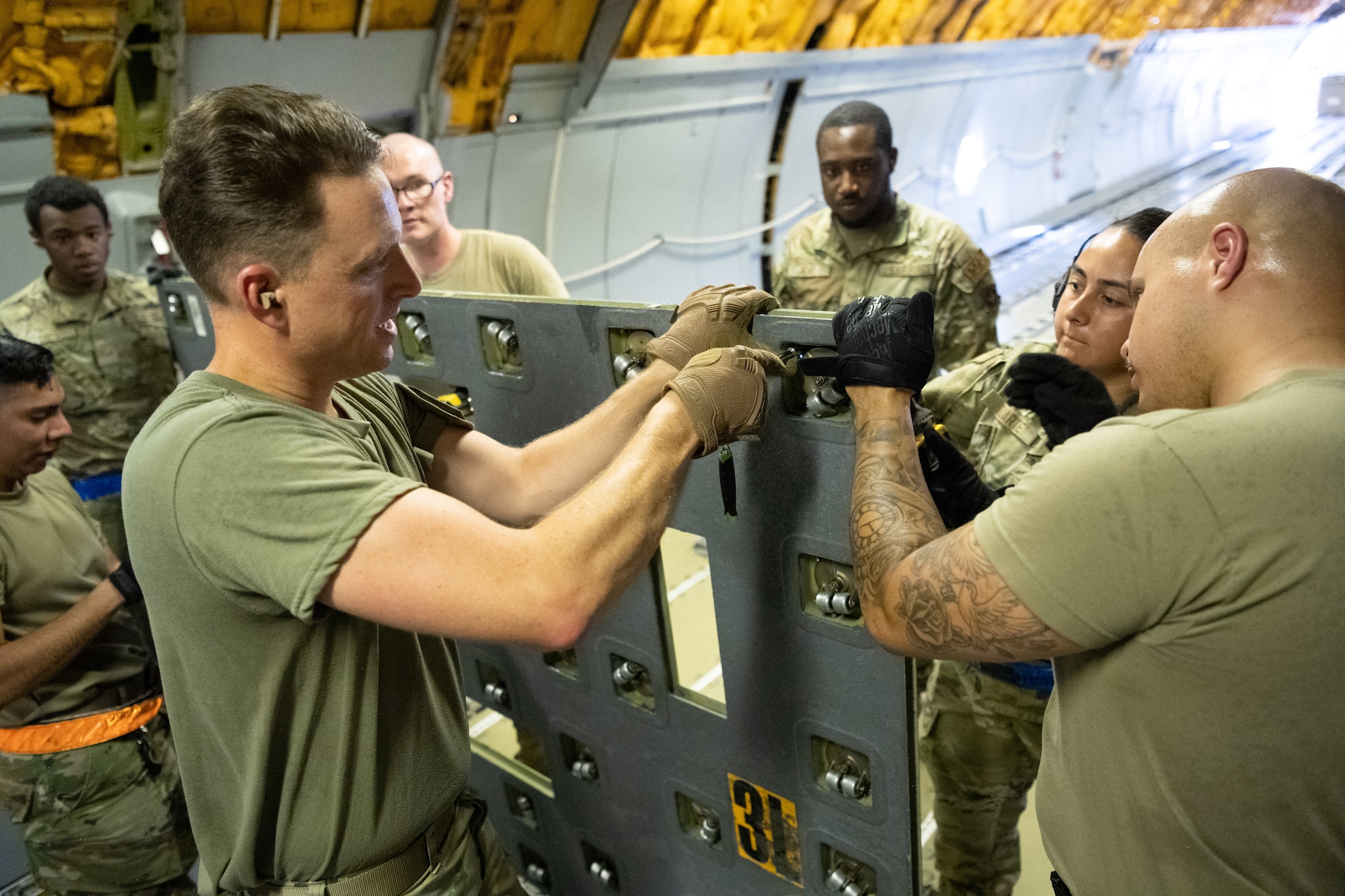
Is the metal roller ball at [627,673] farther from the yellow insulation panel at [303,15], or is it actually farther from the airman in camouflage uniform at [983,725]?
the yellow insulation panel at [303,15]

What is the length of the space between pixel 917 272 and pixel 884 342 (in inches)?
97.4

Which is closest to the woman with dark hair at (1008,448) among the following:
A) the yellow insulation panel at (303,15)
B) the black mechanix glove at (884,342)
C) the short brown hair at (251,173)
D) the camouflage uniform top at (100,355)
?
the black mechanix glove at (884,342)

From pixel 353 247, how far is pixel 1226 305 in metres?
1.33

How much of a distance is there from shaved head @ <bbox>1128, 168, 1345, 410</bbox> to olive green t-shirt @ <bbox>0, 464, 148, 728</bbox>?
9.36 feet

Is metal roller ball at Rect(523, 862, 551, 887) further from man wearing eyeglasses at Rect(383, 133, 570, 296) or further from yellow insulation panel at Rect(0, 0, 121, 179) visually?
yellow insulation panel at Rect(0, 0, 121, 179)

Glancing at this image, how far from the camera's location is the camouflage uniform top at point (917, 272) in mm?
3721

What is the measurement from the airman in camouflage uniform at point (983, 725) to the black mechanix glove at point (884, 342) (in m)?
0.97

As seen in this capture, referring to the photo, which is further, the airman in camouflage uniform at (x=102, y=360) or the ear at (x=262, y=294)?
the airman in camouflage uniform at (x=102, y=360)

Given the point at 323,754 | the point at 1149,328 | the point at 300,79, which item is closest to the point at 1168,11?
the point at 300,79

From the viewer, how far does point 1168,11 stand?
12273 millimetres

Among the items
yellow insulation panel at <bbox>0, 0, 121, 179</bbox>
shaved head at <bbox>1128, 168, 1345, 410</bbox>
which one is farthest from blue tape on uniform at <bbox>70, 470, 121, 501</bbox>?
shaved head at <bbox>1128, 168, 1345, 410</bbox>

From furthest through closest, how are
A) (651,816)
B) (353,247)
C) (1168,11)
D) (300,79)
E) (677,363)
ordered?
(1168,11)
(300,79)
(651,816)
(677,363)
(353,247)

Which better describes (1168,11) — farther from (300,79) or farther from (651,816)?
(651,816)

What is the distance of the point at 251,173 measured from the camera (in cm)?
133
